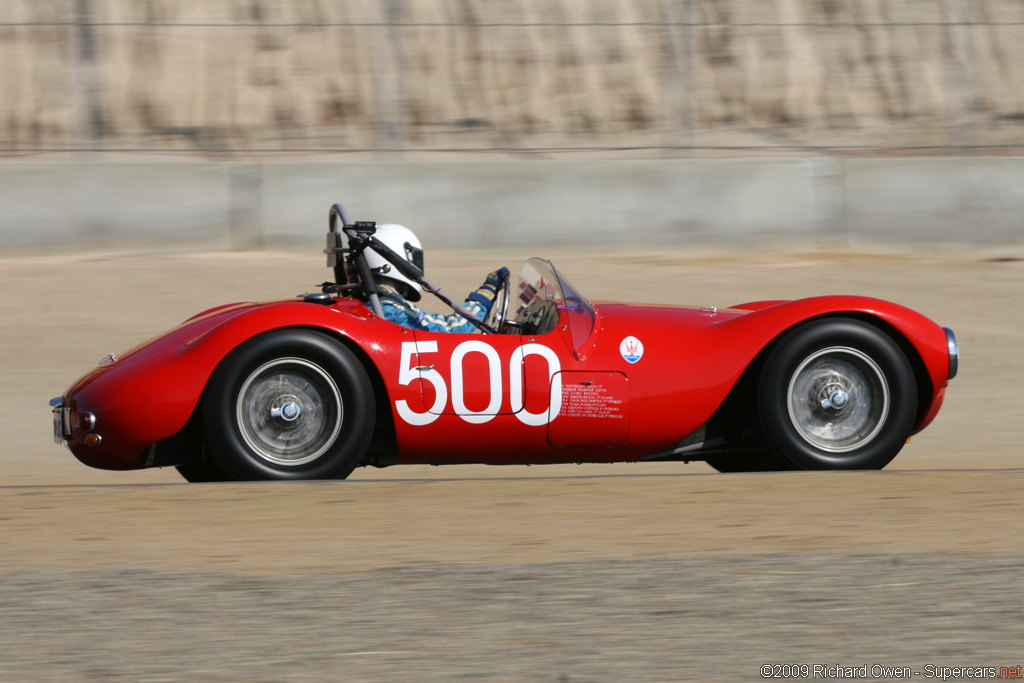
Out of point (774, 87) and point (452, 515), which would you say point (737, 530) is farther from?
point (774, 87)

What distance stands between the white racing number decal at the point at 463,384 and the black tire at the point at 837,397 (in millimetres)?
959

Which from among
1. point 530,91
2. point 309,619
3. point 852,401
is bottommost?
point 309,619

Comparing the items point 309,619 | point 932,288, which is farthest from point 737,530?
point 932,288

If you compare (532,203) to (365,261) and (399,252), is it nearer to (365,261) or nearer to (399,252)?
(399,252)

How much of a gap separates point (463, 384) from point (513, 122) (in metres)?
9.27

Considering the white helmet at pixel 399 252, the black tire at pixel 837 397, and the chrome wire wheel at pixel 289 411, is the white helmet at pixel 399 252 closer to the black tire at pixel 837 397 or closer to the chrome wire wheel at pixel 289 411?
the chrome wire wheel at pixel 289 411

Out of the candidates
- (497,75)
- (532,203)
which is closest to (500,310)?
(532,203)

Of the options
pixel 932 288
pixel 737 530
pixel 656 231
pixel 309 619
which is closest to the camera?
pixel 309 619

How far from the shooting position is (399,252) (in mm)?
6527

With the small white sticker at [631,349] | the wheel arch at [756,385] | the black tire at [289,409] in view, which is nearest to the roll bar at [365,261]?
the black tire at [289,409]

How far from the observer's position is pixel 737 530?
493cm

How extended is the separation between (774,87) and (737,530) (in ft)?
35.7

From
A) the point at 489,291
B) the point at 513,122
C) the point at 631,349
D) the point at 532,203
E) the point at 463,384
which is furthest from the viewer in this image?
the point at 513,122

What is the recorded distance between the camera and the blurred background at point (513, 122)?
1253cm
